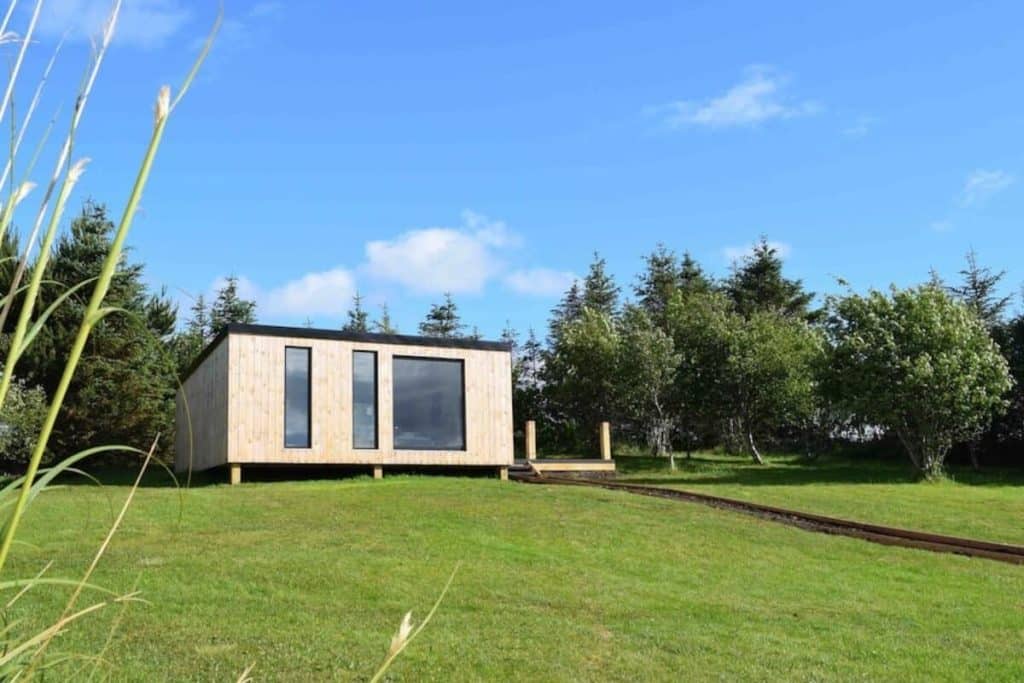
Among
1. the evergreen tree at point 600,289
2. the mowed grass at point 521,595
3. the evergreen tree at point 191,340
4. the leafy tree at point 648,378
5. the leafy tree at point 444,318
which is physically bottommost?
the mowed grass at point 521,595

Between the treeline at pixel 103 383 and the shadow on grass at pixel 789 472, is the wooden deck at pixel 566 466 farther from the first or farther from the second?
the treeline at pixel 103 383

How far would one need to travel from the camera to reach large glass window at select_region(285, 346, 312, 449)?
17297mm

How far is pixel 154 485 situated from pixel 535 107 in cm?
1128

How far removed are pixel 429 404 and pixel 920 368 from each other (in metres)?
11.0

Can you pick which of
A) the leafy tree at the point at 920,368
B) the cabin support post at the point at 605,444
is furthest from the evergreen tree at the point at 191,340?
the leafy tree at the point at 920,368

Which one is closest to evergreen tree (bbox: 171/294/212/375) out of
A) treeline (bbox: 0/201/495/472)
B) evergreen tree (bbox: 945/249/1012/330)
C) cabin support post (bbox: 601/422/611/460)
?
treeline (bbox: 0/201/495/472)

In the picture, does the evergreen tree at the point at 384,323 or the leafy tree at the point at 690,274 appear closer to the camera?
the leafy tree at the point at 690,274

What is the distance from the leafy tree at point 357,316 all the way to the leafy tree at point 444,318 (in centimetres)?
326

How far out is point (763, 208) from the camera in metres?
38.6

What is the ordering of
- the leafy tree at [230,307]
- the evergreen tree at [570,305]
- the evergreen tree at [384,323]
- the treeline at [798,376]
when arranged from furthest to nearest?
the evergreen tree at [384,323] → the evergreen tree at [570,305] → the leafy tree at [230,307] → the treeline at [798,376]

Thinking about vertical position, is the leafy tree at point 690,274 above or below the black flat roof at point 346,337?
above

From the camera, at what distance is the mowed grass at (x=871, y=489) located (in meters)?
13.8

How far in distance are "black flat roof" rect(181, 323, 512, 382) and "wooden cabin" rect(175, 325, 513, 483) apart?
0.8 inches

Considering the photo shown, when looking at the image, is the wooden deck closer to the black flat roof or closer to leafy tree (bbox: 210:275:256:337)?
the black flat roof
